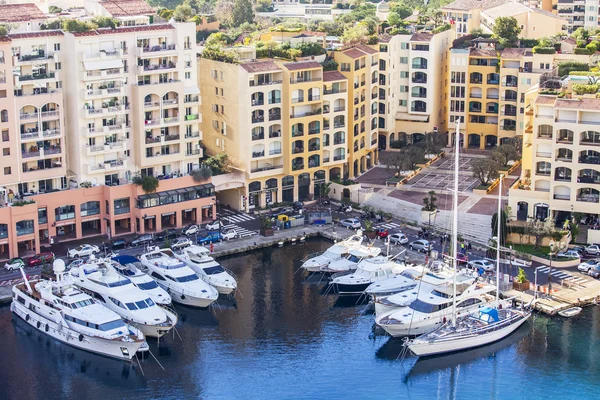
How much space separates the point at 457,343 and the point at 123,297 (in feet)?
90.6

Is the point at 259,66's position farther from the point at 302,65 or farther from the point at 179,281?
the point at 179,281

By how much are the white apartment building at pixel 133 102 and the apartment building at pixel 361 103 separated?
1899 cm

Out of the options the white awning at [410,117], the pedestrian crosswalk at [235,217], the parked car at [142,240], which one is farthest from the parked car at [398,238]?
the white awning at [410,117]

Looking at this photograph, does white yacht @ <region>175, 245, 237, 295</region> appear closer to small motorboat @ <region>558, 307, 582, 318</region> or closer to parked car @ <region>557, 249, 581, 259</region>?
small motorboat @ <region>558, 307, 582, 318</region>

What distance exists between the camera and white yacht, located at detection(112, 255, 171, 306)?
98.3m

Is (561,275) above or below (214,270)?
below

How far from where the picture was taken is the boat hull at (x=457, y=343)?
9075cm

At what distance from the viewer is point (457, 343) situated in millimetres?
92000

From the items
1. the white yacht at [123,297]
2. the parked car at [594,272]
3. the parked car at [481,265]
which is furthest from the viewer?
the parked car at [481,265]

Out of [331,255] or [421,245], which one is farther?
[421,245]

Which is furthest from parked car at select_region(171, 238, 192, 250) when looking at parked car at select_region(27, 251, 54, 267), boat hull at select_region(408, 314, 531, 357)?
boat hull at select_region(408, 314, 531, 357)

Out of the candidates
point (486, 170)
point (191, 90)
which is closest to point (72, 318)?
point (191, 90)

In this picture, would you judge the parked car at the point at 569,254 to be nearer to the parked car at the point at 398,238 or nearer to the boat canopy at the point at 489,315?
the parked car at the point at 398,238

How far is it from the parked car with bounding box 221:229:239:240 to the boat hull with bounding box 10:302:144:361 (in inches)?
970
